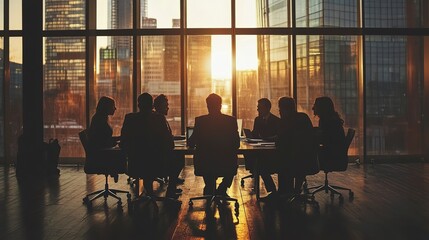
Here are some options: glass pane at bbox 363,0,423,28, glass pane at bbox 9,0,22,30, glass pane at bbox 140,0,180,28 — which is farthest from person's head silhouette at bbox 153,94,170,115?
glass pane at bbox 363,0,423,28

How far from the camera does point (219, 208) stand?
4828 mm

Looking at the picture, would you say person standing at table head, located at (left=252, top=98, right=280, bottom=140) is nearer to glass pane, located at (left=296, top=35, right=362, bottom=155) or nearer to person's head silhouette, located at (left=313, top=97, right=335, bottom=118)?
person's head silhouette, located at (left=313, top=97, right=335, bottom=118)

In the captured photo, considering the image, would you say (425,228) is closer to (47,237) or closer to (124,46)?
(47,237)

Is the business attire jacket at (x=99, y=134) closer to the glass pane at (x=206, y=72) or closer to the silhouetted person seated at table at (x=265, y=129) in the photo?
the silhouetted person seated at table at (x=265, y=129)

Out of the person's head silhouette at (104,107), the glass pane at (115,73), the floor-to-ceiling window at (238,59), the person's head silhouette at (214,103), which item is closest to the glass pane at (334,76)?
the floor-to-ceiling window at (238,59)

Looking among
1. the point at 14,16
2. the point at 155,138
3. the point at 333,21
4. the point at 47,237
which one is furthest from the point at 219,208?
the point at 14,16

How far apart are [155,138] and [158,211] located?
0.90 metres

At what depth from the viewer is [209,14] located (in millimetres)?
8836

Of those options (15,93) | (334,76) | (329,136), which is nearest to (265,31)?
(334,76)

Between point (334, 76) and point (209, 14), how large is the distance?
302 centimetres

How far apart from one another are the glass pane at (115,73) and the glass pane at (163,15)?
64 centimetres

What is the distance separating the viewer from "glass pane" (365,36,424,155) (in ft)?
29.2

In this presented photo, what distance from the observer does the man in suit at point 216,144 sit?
443cm

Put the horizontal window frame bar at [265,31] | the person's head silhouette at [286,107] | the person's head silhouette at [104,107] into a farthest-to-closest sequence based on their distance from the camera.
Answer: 1. the horizontal window frame bar at [265,31]
2. the person's head silhouette at [104,107]
3. the person's head silhouette at [286,107]
